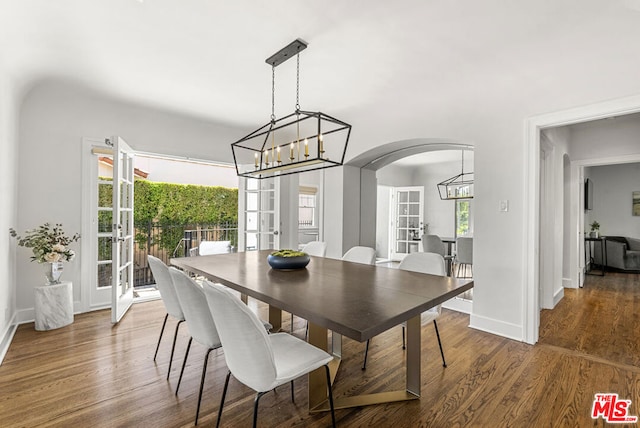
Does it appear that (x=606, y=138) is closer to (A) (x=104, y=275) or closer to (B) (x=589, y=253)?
(B) (x=589, y=253)

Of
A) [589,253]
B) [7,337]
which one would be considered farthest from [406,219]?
[7,337]

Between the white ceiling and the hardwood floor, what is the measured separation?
7.26 ft

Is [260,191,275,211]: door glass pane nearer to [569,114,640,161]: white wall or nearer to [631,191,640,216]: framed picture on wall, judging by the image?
[569,114,640,161]: white wall

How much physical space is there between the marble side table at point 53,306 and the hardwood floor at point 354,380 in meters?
0.10

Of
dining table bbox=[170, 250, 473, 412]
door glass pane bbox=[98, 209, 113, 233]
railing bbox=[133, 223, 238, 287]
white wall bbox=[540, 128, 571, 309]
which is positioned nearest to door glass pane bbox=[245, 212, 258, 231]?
door glass pane bbox=[98, 209, 113, 233]

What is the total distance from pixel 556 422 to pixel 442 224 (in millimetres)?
6449

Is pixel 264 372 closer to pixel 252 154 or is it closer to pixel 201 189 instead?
pixel 252 154

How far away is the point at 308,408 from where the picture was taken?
1874 millimetres

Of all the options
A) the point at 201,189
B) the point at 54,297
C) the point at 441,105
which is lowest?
the point at 54,297

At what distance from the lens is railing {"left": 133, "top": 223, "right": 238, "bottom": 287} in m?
6.02

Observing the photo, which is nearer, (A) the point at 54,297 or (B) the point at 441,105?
(A) the point at 54,297

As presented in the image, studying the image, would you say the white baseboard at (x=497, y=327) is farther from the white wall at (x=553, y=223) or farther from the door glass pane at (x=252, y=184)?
the door glass pane at (x=252, y=184)

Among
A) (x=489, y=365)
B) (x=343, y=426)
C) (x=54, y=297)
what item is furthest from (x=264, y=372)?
(x=54, y=297)

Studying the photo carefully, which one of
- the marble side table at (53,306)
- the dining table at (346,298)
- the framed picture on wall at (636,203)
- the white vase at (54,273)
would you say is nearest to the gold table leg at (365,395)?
the dining table at (346,298)
